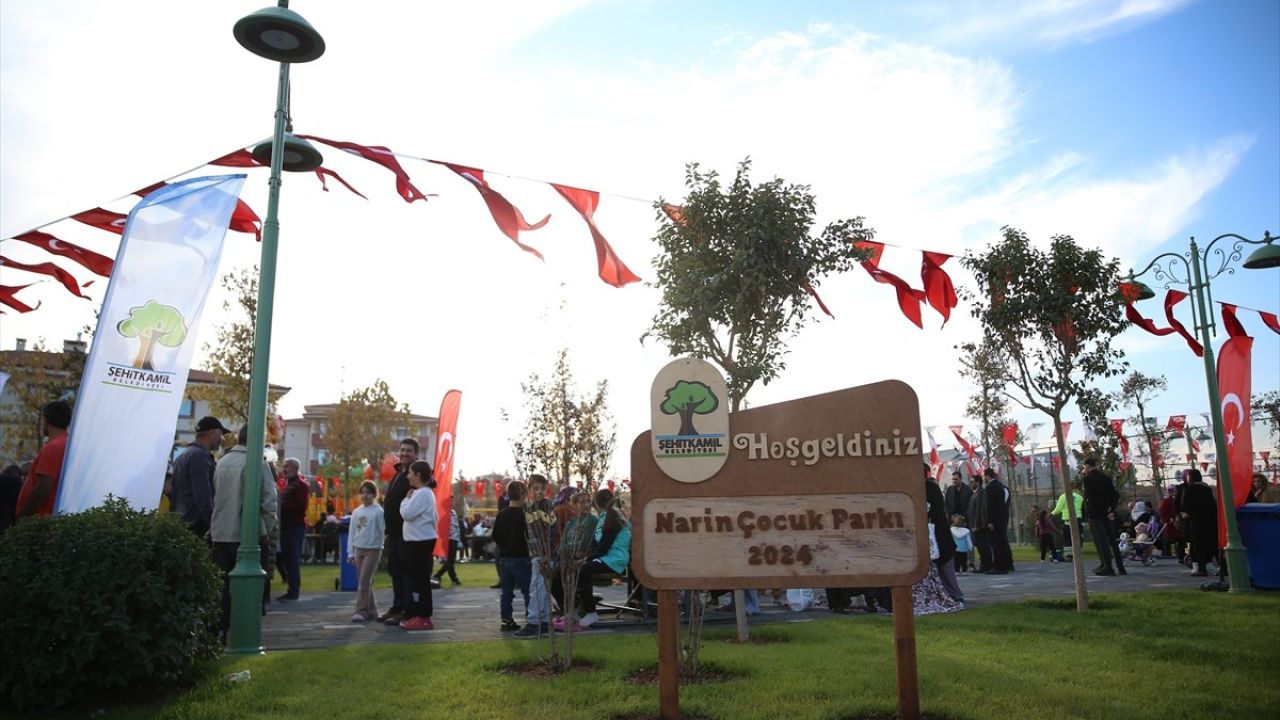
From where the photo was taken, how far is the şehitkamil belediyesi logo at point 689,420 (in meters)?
5.21

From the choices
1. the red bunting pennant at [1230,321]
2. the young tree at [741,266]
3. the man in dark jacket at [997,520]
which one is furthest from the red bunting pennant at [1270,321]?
the young tree at [741,266]

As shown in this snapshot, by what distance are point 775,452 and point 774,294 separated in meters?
3.39

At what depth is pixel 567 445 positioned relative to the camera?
7863 mm

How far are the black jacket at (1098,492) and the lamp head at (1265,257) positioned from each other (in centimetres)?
386

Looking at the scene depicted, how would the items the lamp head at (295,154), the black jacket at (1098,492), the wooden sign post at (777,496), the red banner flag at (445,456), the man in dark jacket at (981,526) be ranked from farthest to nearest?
the man in dark jacket at (981,526)
the red banner flag at (445,456)
the black jacket at (1098,492)
the lamp head at (295,154)
the wooden sign post at (777,496)

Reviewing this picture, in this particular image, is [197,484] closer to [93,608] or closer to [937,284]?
[93,608]

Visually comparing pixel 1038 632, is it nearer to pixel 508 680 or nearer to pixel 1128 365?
pixel 1128 365

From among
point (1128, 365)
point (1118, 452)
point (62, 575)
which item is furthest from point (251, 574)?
point (1118, 452)

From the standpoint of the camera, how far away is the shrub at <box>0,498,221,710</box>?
5.04 meters

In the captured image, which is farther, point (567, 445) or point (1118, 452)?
point (1118, 452)

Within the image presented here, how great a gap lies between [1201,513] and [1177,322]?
340 centimetres

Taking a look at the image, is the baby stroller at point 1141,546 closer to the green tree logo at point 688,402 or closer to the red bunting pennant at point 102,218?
the green tree logo at point 688,402

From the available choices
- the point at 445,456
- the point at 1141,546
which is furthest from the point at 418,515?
the point at 1141,546

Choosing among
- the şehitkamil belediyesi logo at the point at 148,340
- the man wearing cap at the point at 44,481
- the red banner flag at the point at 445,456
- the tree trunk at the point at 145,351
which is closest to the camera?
the man wearing cap at the point at 44,481
